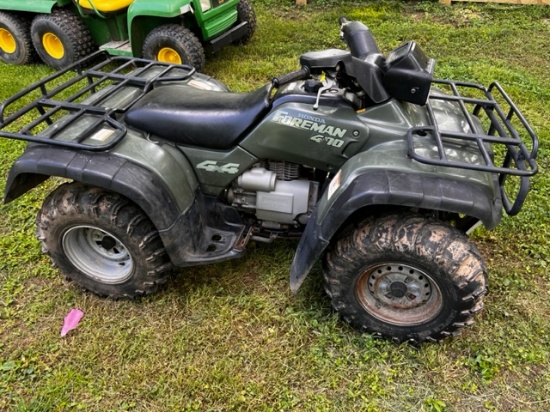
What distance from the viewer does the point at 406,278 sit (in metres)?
2.60

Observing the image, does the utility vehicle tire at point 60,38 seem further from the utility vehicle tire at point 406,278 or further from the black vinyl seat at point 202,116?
the utility vehicle tire at point 406,278

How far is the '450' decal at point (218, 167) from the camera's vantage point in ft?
9.23

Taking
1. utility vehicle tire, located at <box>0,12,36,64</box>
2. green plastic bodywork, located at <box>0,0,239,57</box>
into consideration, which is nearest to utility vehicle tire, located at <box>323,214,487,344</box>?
green plastic bodywork, located at <box>0,0,239,57</box>

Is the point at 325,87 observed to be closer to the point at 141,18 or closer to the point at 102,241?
the point at 102,241

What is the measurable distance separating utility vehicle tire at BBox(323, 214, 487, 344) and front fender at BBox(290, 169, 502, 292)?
0.17 metres

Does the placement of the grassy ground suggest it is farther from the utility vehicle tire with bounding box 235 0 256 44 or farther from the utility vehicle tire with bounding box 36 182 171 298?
the utility vehicle tire with bounding box 235 0 256 44

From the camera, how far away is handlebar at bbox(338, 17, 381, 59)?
9.02 feet

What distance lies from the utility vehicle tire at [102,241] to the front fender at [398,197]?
93cm

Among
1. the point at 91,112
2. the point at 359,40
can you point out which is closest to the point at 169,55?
the point at 91,112

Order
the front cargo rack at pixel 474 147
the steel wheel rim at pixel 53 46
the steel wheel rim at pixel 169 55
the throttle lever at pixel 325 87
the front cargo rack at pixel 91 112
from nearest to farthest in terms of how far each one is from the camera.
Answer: the front cargo rack at pixel 474 147 < the throttle lever at pixel 325 87 < the front cargo rack at pixel 91 112 < the steel wheel rim at pixel 169 55 < the steel wheel rim at pixel 53 46

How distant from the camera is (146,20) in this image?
563cm

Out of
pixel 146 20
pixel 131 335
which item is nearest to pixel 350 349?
pixel 131 335

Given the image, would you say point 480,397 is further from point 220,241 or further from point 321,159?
point 220,241

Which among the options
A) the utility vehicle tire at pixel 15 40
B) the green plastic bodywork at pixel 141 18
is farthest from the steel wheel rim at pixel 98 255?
the utility vehicle tire at pixel 15 40
